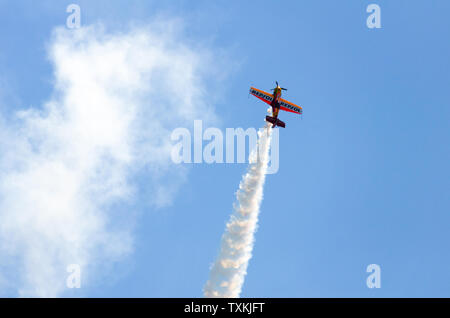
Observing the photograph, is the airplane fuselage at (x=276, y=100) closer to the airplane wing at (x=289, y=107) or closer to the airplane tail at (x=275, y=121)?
the airplane wing at (x=289, y=107)

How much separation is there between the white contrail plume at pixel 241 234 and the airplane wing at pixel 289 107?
7.20 metres

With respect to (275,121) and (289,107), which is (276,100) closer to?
(289,107)

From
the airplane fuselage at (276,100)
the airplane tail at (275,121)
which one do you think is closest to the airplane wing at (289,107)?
the airplane fuselage at (276,100)

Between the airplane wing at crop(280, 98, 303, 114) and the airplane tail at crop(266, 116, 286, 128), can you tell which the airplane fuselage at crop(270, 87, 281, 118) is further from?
the airplane tail at crop(266, 116, 286, 128)

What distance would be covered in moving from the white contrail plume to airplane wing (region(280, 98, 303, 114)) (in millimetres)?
7202

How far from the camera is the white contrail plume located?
135 m

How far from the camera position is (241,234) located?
464 feet

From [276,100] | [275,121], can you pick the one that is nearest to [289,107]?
[276,100]

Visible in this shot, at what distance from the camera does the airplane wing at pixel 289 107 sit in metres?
155

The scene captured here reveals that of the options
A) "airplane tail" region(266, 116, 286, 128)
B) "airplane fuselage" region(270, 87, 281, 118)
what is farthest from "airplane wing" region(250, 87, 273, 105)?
"airplane tail" region(266, 116, 286, 128)
